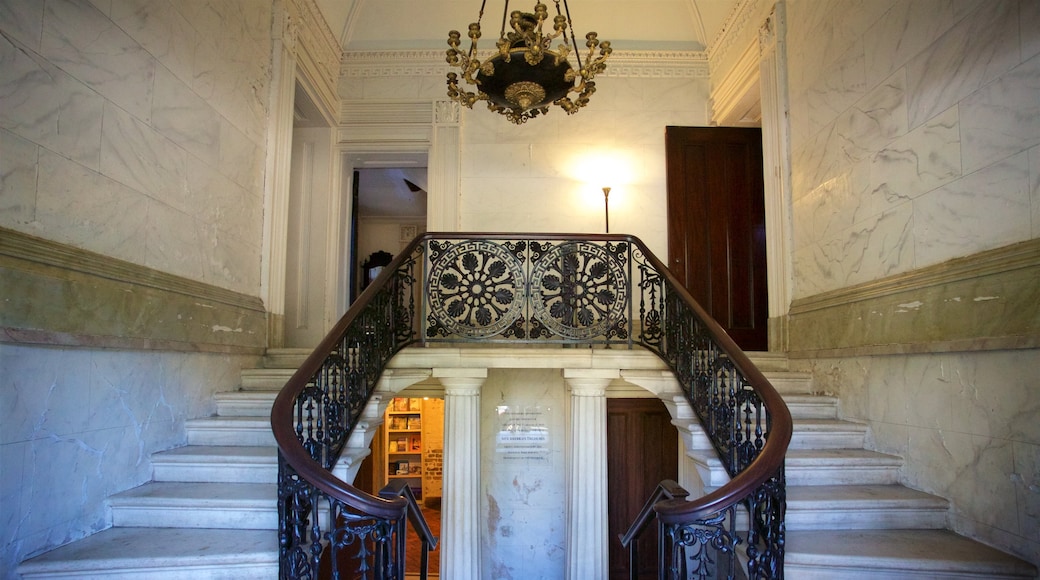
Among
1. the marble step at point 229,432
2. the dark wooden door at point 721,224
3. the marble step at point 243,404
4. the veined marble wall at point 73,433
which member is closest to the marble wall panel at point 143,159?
the veined marble wall at point 73,433

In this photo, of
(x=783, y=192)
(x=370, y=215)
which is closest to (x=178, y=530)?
(x=783, y=192)

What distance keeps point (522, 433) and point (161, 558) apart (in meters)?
4.41

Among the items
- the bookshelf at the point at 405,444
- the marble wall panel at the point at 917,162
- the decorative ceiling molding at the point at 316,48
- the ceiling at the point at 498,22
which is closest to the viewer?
the marble wall panel at the point at 917,162

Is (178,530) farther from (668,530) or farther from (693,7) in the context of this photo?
(693,7)

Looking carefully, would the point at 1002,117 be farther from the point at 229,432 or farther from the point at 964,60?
the point at 229,432

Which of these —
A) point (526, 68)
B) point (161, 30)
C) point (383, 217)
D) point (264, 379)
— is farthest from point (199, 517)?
point (383, 217)

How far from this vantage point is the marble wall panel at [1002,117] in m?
2.77

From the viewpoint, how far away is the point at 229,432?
3.83 m

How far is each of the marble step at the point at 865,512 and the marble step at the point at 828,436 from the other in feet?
2.03

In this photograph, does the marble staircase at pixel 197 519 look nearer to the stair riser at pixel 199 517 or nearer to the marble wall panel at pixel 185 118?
the stair riser at pixel 199 517

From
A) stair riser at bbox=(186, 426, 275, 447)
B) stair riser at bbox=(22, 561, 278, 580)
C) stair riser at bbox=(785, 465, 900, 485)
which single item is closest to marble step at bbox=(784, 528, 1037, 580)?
stair riser at bbox=(785, 465, 900, 485)

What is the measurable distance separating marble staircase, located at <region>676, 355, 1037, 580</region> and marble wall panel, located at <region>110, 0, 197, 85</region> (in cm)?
412

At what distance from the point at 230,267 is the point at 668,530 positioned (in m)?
3.81

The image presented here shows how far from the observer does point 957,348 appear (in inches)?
123
